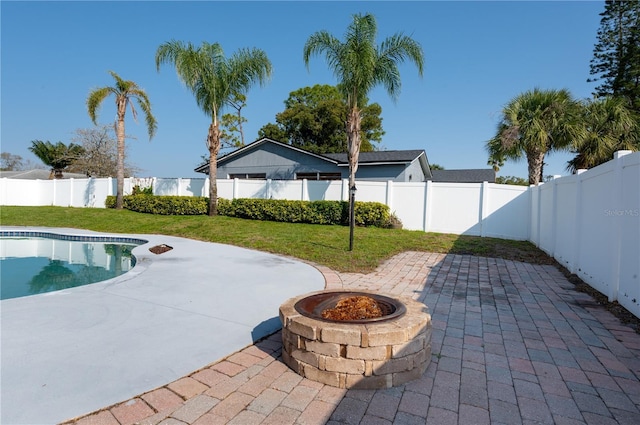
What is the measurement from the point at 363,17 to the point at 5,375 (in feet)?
39.9

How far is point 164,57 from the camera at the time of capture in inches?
516

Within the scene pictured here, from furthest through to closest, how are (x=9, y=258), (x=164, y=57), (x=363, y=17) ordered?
(x=164, y=57) < (x=363, y=17) < (x=9, y=258)

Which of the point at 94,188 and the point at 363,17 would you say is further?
the point at 94,188

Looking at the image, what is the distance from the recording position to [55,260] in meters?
8.56

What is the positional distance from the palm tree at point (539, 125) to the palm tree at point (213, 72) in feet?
32.5

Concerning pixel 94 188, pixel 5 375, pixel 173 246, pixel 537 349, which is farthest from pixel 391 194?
pixel 94 188

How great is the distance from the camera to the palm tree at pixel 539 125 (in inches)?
448

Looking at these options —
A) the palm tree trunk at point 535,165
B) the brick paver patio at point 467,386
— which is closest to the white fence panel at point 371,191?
the palm tree trunk at point 535,165

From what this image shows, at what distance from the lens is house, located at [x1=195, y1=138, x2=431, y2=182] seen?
15734mm

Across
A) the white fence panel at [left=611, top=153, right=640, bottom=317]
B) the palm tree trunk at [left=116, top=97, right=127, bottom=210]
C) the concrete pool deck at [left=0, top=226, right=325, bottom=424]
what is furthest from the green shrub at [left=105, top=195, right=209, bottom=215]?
the white fence panel at [left=611, top=153, right=640, bottom=317]

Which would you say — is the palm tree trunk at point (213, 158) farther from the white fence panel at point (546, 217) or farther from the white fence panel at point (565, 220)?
the white fence panel at point (565, 220)

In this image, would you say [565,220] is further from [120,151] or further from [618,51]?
[618,51]

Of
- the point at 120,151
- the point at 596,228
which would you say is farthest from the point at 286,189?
the point at 596,228

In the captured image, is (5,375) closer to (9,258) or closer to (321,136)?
(9,258)
